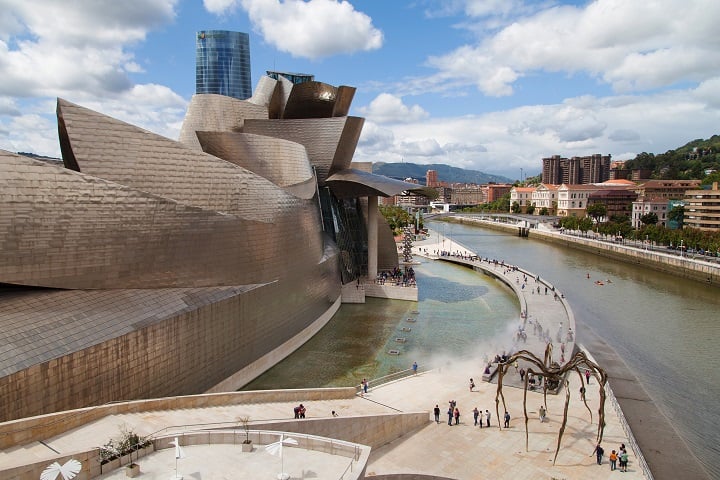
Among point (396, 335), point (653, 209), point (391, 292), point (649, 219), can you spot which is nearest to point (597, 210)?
point (653, 209)

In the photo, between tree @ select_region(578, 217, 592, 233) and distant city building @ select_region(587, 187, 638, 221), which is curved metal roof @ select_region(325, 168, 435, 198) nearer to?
tree @ select_region(578, 217, 592, 233)

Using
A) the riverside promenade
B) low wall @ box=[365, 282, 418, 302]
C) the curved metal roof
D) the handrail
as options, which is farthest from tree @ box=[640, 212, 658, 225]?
the handrail

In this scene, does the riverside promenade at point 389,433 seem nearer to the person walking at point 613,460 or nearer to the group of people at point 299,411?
the person walking at point 613,460

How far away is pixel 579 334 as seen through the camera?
99.0ft

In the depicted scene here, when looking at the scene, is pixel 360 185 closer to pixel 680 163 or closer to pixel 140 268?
pixel 140 268

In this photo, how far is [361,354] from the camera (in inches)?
1006

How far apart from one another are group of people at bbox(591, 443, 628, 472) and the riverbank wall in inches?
1644

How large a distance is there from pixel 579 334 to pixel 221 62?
122856mm

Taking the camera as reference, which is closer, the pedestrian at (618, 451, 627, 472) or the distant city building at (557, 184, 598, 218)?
the pedestrian at (618, 451, 627, 472)

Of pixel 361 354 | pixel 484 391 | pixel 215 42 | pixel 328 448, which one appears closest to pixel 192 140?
pixel 361 354

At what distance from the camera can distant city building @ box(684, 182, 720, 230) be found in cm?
6906

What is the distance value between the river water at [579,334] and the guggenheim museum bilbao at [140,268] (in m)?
2.86

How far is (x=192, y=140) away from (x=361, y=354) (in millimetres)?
20590

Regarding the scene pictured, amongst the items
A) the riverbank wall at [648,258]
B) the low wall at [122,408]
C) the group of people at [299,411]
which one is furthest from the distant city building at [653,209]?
the group of people at [299,411]
